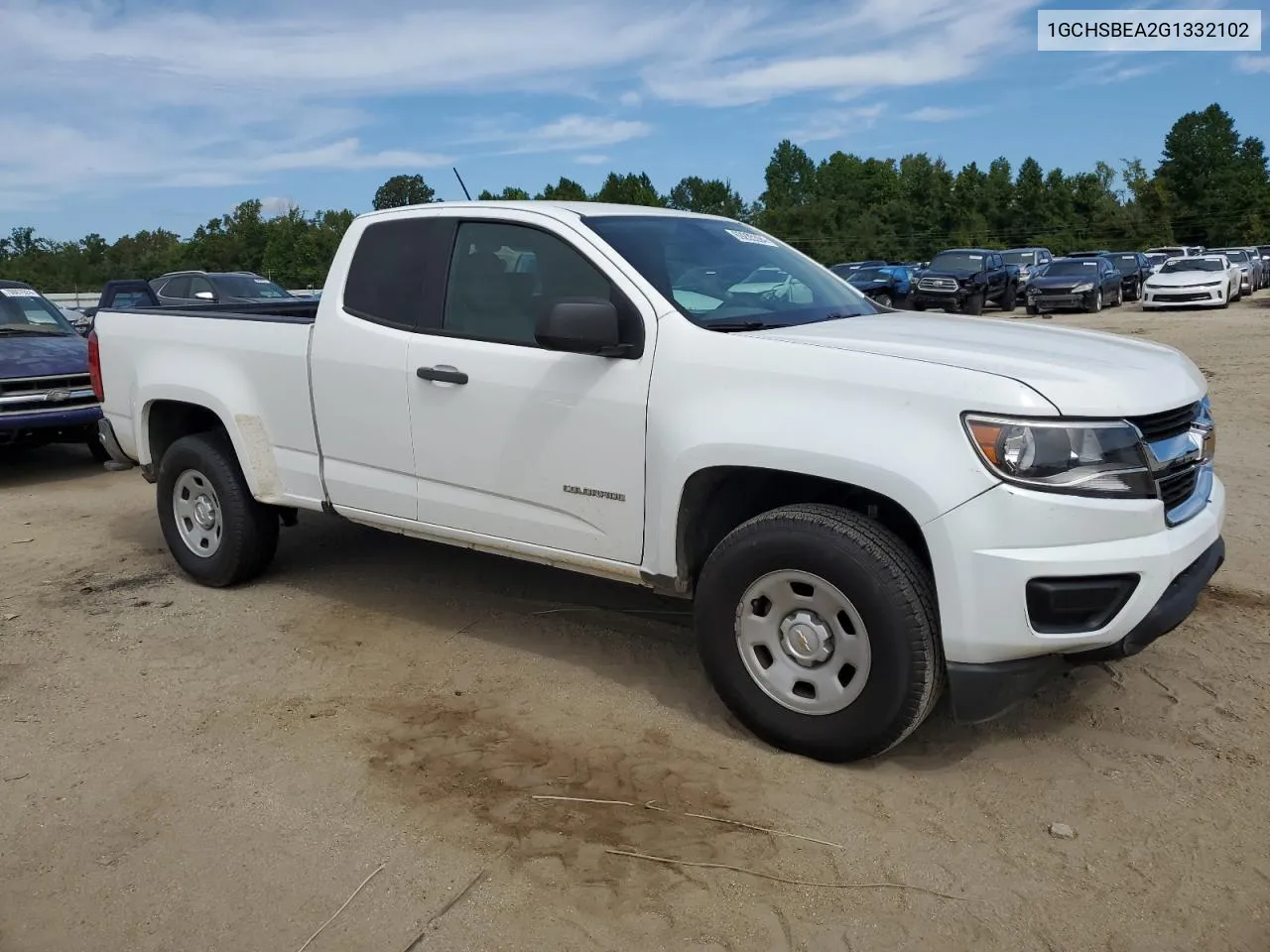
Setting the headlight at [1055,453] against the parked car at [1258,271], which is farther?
the parked car at [1258,271]

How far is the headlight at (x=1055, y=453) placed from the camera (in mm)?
3094

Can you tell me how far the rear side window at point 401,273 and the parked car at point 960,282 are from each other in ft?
76.6

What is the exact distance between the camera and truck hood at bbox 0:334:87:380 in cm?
889

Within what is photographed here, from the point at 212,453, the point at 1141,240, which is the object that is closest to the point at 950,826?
the point at 212,453

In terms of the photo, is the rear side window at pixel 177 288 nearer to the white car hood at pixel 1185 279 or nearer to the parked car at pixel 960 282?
the parked car at pixel 960 282

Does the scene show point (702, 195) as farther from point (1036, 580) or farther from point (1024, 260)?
point (1036, 580)

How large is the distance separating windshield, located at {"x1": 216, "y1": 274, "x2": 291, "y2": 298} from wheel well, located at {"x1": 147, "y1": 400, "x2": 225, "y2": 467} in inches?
371

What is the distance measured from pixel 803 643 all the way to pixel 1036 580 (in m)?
0.78

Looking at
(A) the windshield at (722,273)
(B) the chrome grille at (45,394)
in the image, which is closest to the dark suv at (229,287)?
(B) the chrome grille at (45,394)

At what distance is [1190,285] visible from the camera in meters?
26.2

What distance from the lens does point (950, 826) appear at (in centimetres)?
323

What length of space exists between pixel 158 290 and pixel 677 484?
16.2 meters

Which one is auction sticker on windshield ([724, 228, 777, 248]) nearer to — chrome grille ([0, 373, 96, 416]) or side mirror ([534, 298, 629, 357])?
side mirror ([534, 298, 629, 357])

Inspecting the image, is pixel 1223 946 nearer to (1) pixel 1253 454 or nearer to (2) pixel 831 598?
(2) pixel 831 598
